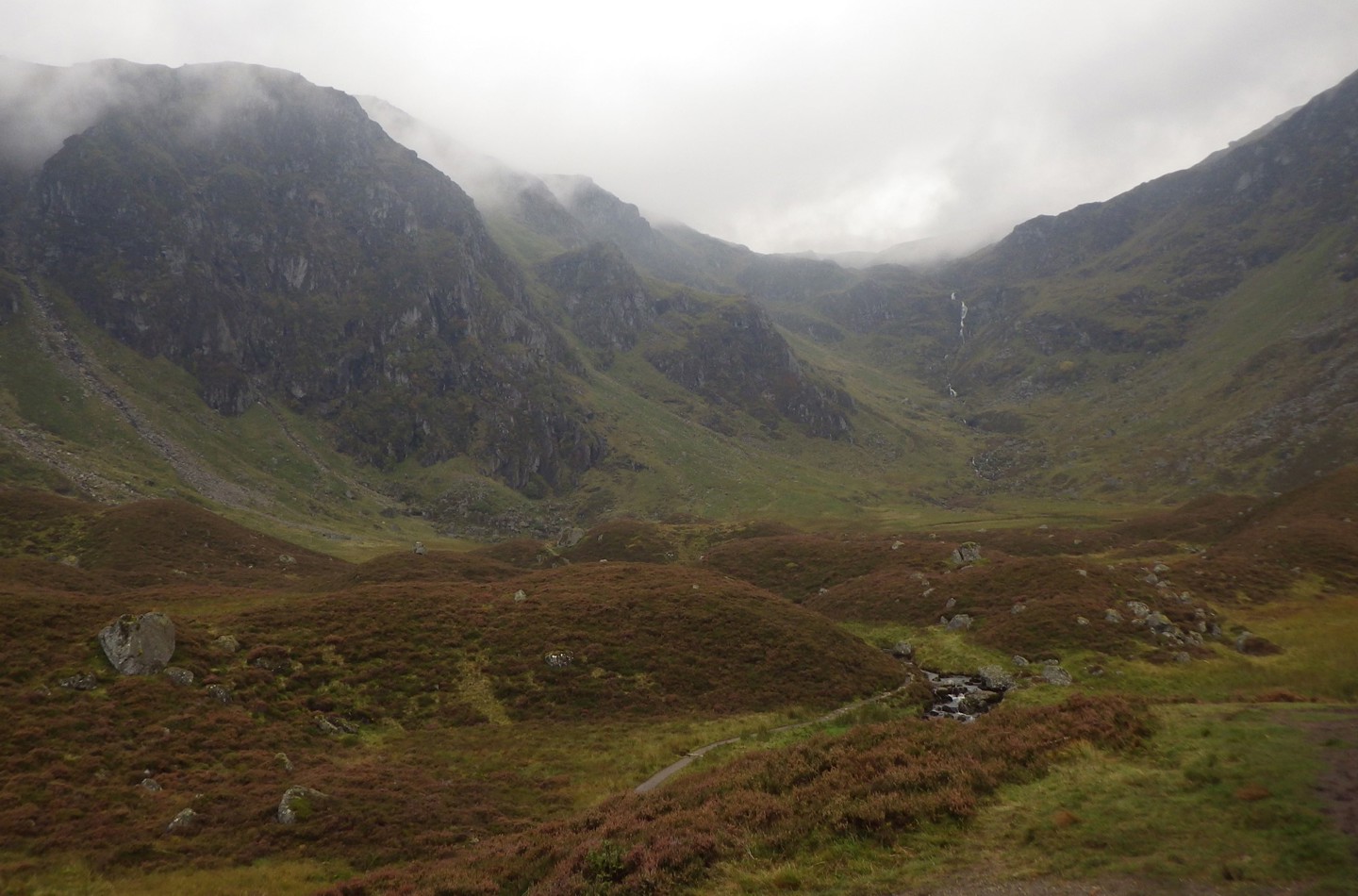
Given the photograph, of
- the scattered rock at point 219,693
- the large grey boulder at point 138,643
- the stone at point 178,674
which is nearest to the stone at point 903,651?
the scattered rock at point 219,693

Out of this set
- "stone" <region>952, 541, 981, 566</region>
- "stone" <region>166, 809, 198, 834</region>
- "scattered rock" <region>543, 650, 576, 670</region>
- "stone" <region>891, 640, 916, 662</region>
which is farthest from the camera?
"stone" <region>952, 541, 981, 566</region>

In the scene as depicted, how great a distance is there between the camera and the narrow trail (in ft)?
91.6

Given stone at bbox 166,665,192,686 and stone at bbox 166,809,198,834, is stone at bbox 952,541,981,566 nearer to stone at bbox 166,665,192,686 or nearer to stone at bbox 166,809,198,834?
stone at bbox 166,809,198,834

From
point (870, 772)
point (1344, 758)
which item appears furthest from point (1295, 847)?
point (870, 772)

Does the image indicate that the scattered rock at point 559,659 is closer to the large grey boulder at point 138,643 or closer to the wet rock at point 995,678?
the large grey boulder at point 138,643

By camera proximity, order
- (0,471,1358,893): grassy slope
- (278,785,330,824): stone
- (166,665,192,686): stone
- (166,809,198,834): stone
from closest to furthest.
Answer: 1. (0,471,1358,893): grassy slope
2. (166,809,198,834): stone
3. (278,785,330,824): stone
4. (166,665,192,686): stone

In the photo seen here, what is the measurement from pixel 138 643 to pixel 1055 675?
54.2 m

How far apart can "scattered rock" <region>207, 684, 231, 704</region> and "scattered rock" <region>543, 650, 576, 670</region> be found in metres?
17.6

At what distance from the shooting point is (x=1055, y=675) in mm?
41062

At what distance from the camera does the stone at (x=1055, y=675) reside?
40.4m

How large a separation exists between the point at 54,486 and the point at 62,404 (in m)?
59.1

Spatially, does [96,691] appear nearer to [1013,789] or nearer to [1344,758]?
[1013,789]

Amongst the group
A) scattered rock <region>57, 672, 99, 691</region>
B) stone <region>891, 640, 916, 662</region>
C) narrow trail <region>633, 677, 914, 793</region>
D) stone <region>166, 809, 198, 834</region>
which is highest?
scattered rock <region>57, 672, 99, 691</region>

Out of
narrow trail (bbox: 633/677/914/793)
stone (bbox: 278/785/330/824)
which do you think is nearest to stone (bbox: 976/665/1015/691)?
narrow trail (bbox: 633/677/914/793)
